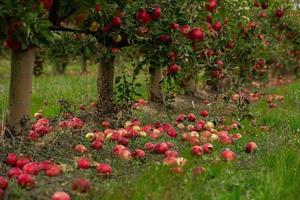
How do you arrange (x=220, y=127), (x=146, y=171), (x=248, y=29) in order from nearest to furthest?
(x=146, y=171), (x=220, y=127), (x=248, y=29)

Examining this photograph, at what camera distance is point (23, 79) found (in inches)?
206

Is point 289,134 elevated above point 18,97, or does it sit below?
below

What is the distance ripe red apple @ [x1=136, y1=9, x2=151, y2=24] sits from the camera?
5957 mm

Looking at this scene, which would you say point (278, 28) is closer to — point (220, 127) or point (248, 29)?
point (248, 29)

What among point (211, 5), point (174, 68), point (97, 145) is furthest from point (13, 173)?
point (211, 5)

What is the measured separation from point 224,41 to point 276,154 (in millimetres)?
2961

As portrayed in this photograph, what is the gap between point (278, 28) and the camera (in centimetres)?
1641

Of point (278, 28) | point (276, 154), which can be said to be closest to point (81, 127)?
point (276, 154)

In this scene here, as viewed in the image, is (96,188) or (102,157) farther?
(102,157)

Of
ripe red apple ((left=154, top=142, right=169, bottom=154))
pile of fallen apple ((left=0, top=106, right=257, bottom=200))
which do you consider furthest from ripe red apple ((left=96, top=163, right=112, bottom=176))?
ripe red apple ((left=154, top=142, right=169, bottom=154))

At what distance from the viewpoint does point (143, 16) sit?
5.95 m

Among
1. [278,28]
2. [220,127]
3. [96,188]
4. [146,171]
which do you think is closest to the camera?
[96,188]

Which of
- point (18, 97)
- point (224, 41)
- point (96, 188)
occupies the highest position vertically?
point (224, 41)

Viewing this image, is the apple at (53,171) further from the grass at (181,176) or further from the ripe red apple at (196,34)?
the ripe red apple at (196,34)
